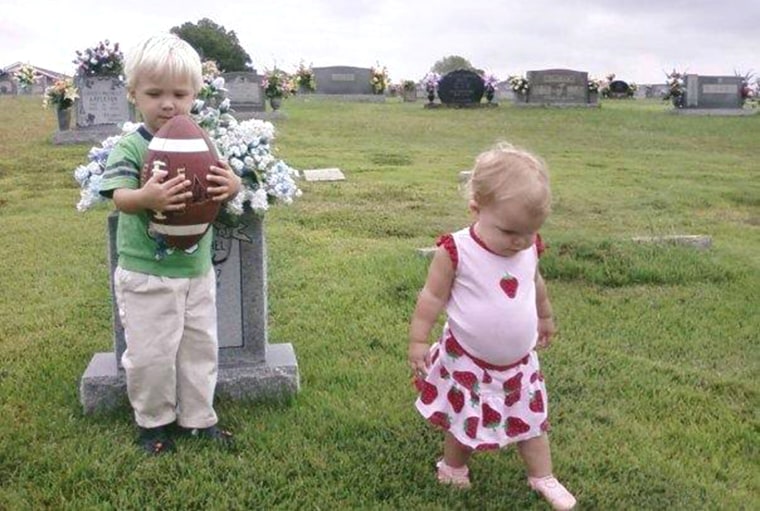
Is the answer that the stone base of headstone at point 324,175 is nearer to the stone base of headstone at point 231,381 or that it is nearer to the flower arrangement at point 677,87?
the stone base of headstone at point 231,381

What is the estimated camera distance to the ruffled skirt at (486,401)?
3.02m

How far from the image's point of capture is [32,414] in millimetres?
3758

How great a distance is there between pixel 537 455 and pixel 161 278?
1.51 m

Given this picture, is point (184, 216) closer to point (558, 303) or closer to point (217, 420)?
point (217, 420)

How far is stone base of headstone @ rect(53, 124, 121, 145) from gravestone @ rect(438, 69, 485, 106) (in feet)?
49.7

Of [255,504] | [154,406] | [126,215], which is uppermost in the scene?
[126,215]

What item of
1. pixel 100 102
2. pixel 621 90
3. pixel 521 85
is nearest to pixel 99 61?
pixel 100 102

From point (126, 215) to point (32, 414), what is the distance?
1.15m

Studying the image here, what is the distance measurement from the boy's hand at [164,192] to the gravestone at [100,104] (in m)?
14.4

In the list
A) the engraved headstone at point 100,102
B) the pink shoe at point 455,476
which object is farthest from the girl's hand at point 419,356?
the engraved headstone at point 100,102

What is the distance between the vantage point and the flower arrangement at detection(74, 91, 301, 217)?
3549mm

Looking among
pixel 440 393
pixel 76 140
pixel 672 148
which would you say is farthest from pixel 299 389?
pixel 672 148

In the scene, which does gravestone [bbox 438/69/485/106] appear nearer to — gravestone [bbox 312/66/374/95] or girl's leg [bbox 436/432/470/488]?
gravestone [bbox 312/66/374/95]

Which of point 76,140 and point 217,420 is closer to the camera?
point 217,420
